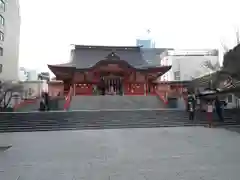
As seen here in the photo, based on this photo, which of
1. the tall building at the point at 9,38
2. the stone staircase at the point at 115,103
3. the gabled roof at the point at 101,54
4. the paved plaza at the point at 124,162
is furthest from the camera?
the tall building at the point at 9,38

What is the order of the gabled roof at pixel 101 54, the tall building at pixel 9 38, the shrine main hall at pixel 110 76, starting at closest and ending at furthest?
the shrine main hall at pixel 110 76 → the gabled roof at pixel 101 54 → the tall building at pixel 9 38

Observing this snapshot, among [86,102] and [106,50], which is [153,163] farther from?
[106,50]

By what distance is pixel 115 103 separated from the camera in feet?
68.7

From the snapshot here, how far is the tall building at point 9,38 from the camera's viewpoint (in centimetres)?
3259

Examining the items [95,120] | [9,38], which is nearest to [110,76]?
[95,120]

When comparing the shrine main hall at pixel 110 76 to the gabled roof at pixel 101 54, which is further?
the gabled roof at pixel 101 54

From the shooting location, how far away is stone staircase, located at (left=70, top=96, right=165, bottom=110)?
796 inches

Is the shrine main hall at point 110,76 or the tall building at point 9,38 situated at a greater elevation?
the tall building at point 9,38

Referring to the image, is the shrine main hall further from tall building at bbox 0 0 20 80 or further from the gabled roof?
tall building at bbox 0 0 20 80

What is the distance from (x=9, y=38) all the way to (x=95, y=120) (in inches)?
1123

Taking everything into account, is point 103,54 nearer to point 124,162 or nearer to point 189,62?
point 189,62

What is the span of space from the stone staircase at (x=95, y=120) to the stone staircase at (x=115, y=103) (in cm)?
531

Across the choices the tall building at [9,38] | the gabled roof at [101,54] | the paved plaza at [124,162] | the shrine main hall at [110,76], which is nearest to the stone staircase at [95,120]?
the paved plaza at [124,162]

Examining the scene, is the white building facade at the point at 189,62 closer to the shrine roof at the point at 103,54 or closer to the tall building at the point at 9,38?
the shrine roof at the point at 103,54
